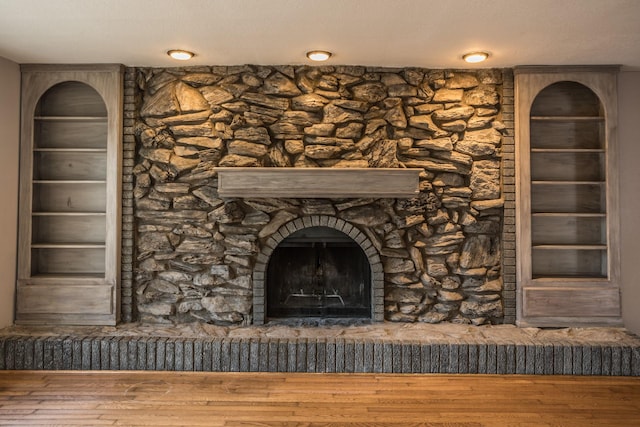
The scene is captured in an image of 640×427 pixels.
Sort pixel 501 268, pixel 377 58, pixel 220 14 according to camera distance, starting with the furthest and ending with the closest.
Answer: pixel 501 268 → pixel 377 58 → pixel 220 14

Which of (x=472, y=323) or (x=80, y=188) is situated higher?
(x=80, y=188)

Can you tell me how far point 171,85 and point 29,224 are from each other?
1518 millimetres

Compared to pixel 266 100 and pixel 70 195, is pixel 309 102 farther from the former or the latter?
pixel 70 195

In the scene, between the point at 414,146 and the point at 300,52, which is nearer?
the point at 300,52

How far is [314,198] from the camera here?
3.75 metres

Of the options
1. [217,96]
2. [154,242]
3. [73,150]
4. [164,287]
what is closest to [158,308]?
[164,287]

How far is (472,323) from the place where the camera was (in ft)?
12.3

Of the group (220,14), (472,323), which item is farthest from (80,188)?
(472,323)

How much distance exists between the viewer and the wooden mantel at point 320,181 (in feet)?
11.3

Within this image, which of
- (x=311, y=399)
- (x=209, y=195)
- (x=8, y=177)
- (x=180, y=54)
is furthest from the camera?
(x=209, y=195)

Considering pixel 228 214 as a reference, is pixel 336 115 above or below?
above

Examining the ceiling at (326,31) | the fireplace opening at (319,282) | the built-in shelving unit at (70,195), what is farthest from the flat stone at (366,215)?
the built-in shelving unit at (70,195)

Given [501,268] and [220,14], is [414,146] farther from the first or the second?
[220,14]

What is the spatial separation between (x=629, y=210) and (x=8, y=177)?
15.3 feet
